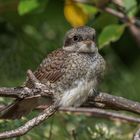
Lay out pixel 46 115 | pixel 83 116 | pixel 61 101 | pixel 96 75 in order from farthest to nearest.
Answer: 1. pixel 83 116
2. pixel 96 75
3. pixel 61 101
4. pixel 46 115

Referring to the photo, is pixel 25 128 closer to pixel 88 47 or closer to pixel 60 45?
pixel 88 47

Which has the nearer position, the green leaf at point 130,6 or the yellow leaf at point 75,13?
the green leaf at point 130,6

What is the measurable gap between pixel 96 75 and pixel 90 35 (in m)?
0.33

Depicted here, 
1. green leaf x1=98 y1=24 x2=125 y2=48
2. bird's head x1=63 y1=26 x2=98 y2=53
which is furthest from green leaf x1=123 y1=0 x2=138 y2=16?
bird's head x1=63 y1=26 x2=98 y2=53

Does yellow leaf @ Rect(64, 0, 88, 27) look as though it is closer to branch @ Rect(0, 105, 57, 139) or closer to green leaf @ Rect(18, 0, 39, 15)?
green leaf @ Rect(18, 0, 39, 15)

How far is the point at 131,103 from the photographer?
8.52ft

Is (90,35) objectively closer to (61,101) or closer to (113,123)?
(61,101)

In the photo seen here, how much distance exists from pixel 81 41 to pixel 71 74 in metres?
0.39

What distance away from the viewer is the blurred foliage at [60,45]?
3.84 meters

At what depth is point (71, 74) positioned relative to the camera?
10.1 ft

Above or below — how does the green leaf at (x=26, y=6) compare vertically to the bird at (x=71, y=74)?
above

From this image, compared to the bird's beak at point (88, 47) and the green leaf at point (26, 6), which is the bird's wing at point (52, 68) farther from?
the green leaf at point (26, 6)

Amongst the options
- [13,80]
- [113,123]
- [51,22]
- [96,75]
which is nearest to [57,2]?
[51,22]

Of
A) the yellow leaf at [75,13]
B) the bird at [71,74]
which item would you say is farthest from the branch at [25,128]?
the yellow leaf at [75,13]
